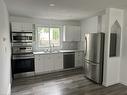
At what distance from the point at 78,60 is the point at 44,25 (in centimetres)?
243

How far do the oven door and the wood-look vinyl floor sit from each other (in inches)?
14.4

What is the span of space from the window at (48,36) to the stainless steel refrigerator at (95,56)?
76.9 inches

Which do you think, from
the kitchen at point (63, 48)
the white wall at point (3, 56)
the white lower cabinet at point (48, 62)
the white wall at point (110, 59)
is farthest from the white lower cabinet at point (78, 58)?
the white wall at point (3, 56)

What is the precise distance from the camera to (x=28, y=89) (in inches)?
129

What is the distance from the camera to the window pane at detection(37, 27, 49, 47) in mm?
5090

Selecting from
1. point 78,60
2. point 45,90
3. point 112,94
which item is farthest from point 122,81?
point 45,90

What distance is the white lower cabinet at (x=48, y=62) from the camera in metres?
4.44

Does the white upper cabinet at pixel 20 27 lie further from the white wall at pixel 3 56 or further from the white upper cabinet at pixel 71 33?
the white upper cabinet at pixel 71 33

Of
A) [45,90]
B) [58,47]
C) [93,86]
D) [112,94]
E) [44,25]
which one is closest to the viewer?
[112,94]

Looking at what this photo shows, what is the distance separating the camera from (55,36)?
17.9 feet

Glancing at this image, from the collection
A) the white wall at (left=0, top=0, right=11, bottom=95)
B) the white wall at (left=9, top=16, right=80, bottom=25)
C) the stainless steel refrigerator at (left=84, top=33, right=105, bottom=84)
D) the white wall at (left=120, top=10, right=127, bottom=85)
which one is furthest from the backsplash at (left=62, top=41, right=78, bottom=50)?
the white wall at (left=0, top=0, right=11, bottom=95)

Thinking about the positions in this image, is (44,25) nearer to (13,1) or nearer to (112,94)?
(13,1)

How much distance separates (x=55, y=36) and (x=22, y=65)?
2.19 m

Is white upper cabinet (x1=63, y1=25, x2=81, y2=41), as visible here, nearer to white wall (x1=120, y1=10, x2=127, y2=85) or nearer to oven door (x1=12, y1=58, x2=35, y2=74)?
oven door (x1=12, y1=58, x2=35, y2=74)
